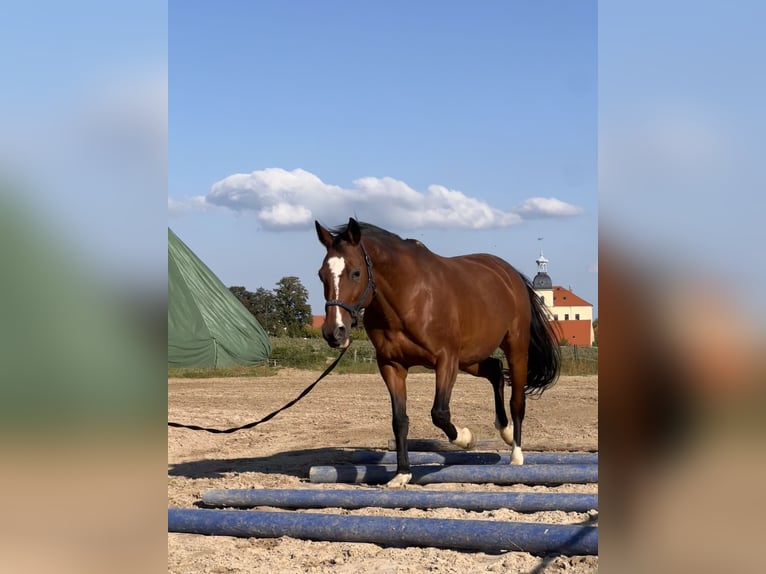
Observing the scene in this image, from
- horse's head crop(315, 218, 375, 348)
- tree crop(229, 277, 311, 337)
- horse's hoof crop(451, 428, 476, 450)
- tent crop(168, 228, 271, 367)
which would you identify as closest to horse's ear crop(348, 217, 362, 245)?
horse's head crop(315, 218, 375, 348)

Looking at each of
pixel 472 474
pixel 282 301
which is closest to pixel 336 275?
pixel 472 474

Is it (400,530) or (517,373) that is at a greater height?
(517,373)

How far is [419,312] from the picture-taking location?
6430 millimetres

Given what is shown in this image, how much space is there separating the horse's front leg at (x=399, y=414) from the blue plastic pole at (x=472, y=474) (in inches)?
7.3

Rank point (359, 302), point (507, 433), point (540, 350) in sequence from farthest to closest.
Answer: point (540, 350)
point (507, 433)
point (359, 302)

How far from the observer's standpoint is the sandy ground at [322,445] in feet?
13.9

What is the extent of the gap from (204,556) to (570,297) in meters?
68.8

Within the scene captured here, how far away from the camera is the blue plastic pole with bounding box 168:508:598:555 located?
4.00 meters

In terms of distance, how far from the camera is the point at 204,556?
14.6 feet

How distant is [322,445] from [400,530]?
16.7ft

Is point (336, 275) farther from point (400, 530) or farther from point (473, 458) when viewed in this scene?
point (473, 458)
